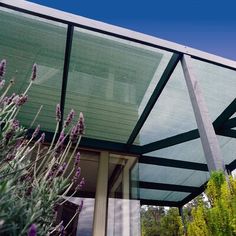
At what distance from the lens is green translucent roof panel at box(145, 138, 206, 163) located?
19.1 feet

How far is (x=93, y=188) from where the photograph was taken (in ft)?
18.8

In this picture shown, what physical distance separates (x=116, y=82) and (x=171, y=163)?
10.8 ft

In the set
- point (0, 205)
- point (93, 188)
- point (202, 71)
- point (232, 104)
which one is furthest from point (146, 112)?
point (0, 205)

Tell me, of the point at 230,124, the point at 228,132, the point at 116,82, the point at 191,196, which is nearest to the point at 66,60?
the point at 116,82

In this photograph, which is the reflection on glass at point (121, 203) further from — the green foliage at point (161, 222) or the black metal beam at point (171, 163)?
the green foliage at point (161, 222)

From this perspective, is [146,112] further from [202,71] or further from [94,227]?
[94,227]

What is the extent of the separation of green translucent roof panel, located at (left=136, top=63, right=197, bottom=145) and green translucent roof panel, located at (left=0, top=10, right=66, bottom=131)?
1.92 m

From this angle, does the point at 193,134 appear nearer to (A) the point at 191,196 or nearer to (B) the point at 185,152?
(B) the point at 185,152

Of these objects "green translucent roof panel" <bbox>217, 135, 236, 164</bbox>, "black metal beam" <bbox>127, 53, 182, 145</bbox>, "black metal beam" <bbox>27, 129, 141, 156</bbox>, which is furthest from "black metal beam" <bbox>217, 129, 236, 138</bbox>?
"black metal beam" <bbox>27, 129, 141, 156</bbox>

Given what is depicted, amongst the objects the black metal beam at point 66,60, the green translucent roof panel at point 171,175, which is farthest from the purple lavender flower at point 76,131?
the green translucent roof panel at point 171,175

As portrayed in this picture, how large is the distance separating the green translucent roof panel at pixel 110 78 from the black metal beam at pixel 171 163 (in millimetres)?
1294

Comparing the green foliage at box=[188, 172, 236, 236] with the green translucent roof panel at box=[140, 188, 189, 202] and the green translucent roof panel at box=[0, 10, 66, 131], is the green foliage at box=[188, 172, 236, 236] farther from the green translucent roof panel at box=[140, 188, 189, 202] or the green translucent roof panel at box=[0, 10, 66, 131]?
the green translucent roof panel at box=[140, 188, 189, 202]

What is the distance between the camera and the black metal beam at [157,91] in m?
3.52

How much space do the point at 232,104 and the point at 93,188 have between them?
12.1 feet
